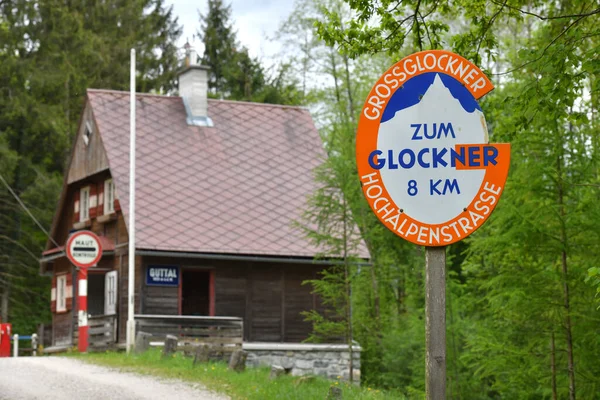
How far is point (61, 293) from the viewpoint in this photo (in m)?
34.9

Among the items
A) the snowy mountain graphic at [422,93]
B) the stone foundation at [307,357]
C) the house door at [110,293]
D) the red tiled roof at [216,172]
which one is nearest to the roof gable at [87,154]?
the red tiled roof at [216,172]

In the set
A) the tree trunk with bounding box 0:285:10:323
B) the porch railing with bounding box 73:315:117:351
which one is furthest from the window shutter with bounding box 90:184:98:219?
the tree trunk with bounding box 0:285:10:323

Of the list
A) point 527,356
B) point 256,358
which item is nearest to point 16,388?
point 527,356

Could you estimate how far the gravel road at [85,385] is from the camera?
14867mm

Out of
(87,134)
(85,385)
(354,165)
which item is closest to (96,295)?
(87,134)

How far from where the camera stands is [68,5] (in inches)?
2029

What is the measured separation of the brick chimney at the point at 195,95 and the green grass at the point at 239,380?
44.0 ft

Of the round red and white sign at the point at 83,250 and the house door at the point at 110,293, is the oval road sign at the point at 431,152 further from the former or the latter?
the house door at the point at 110,293

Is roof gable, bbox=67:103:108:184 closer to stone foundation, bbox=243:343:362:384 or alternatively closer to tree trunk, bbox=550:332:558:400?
stone foundation, bbox=243:343:362:384

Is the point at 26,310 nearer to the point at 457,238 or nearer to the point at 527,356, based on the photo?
the point at 527,356

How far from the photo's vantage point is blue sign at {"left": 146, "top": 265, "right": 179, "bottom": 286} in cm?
2972

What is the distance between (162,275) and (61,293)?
21.3ft

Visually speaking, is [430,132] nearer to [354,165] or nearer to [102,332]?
[354,165]

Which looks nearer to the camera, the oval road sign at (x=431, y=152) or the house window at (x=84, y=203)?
the oval road sign at (x=431, y=152)
